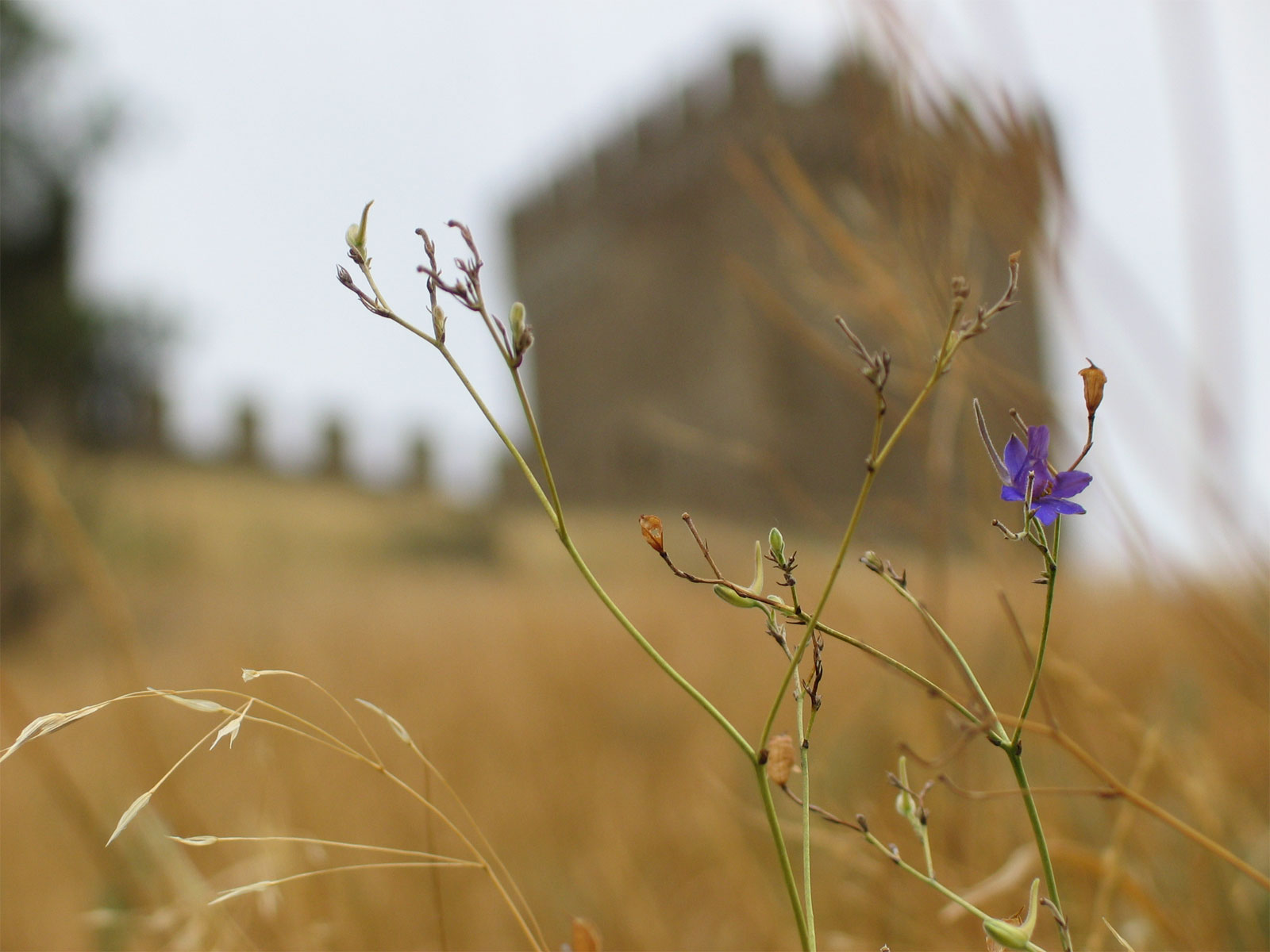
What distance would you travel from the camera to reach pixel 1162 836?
0.89 meters

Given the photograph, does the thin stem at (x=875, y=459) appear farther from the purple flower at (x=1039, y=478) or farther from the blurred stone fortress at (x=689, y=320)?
the blurred stone fortress at (x=689, y=320)

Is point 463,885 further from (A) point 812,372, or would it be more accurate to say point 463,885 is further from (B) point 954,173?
(A) point 812,372

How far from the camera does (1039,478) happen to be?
25cm

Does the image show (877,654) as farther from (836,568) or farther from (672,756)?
(672,756)

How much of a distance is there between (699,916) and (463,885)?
0.26 meters

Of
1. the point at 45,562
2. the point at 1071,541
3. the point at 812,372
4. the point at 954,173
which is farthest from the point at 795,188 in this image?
the point at 812,372

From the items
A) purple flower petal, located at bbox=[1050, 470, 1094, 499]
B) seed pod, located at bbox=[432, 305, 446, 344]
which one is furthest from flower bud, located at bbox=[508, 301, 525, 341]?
purple flower petal, located at bbox=[1050, 470, 1094, 499]

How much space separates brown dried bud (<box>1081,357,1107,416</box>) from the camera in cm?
23

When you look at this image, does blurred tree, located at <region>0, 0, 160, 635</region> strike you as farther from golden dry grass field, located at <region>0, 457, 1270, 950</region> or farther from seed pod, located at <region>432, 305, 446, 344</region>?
seed pod, located at <region>432, 305, 446, 344</region>

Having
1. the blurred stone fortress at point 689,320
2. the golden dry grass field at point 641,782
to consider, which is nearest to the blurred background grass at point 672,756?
the golden dry grass field at point 641,782

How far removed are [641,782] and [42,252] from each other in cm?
1087

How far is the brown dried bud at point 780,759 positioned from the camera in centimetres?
24

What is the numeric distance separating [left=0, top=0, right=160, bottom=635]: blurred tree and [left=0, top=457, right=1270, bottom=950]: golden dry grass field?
782 cm

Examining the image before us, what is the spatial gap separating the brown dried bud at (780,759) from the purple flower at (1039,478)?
3.0 inches
